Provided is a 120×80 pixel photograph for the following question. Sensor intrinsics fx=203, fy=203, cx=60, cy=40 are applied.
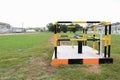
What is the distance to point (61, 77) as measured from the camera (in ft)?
15.9

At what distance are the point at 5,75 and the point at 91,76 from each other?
2176mm

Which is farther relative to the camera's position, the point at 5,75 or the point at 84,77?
the point at 5,75

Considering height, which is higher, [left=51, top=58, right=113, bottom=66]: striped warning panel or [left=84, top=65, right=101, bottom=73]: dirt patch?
[left=51, top=58, right=113, bottom=66]: striped warning panel

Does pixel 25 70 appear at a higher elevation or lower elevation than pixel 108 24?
lower

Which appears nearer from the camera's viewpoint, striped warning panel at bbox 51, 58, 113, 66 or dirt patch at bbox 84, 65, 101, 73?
dirt patch at bbox 84, 65, 101, 73

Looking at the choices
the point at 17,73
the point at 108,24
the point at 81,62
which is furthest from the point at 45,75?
the point at 108,24

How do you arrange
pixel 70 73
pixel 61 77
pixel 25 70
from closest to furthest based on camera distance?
pixel 61 77
pixel 70 73
pixel 25 70

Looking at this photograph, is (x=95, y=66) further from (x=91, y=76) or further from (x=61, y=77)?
(x=61, y=77)

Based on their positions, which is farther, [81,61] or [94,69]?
[81,61]

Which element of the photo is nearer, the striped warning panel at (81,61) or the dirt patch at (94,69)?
the dirt patch at (94,69)

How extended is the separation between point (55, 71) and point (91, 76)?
103 centimetres

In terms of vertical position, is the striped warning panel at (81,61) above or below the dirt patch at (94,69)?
above

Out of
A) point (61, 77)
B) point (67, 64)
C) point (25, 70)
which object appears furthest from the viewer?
point (67, 64)

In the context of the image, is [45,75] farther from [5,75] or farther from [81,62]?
[81,62]
